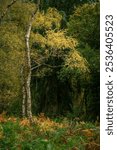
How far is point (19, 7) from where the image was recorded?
29.9 m

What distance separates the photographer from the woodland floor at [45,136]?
14.7 meters

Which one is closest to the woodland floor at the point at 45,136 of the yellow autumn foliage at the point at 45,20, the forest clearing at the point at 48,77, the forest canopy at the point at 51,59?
the forest clearing at the point at 48,77

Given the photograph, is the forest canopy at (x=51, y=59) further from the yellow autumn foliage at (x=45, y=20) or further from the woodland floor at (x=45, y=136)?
the woodland floor at (x=45, y=136)

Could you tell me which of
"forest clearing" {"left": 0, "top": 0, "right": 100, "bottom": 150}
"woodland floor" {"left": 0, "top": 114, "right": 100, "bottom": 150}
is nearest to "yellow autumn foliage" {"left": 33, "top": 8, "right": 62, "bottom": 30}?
"forest clearing" {"left": 0, "top": 0, "right": 100, "bottom": 150}

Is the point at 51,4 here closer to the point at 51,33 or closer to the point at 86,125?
the point at 51,33

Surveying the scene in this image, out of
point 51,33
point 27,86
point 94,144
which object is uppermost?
point 51,33

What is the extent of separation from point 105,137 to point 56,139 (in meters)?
9.51

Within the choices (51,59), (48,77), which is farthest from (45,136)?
(48,77)

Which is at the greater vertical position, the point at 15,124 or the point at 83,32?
the point at 83,32

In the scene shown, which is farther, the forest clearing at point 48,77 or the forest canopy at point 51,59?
the forest canopy at point 51,59

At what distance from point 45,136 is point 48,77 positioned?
21.6 m

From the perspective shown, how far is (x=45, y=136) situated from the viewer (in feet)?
55.9

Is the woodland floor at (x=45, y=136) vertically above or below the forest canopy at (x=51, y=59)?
below

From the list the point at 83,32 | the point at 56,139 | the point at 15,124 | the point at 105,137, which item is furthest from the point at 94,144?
the point at 83,32
